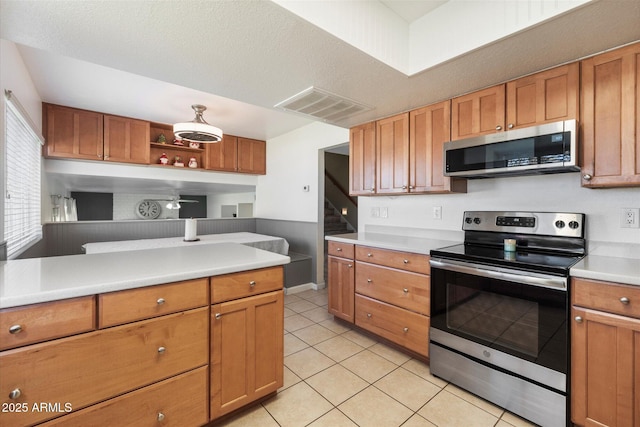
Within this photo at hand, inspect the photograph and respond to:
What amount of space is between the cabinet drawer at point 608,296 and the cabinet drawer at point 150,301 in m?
1.91

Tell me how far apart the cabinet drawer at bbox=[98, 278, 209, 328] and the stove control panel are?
6.78ft

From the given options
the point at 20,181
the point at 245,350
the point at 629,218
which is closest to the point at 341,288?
the point at 245,350

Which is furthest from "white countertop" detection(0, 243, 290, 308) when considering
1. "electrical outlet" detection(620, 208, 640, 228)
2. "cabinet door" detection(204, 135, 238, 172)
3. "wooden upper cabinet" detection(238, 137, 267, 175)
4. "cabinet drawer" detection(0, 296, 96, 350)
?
"wooden upper cabinet" detection(238, 137, 267, 175)

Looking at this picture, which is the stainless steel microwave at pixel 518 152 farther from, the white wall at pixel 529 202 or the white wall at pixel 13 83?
the white wall at pixel 13 83

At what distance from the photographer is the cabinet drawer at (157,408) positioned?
3.69 feet

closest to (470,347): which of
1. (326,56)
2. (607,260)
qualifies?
(607,260)

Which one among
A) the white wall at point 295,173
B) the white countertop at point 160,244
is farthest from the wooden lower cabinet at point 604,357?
the white countertop at point 160,244

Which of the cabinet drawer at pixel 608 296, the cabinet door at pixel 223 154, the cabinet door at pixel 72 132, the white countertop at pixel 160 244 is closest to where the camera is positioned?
the cabinet drawer at pixel 608 296

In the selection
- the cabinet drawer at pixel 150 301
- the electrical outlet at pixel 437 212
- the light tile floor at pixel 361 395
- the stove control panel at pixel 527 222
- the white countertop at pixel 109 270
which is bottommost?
the light tile floor at pixel 361 395

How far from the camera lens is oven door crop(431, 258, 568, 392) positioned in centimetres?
144

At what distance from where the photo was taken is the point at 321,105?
7.95ft

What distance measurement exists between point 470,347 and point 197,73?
2604 millimetres

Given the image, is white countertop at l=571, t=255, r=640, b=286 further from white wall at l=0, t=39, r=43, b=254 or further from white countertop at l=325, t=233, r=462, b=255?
white wall at l=0, t=39, r=43, b=254

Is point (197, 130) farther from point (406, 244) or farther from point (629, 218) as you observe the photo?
point (629, 218)
